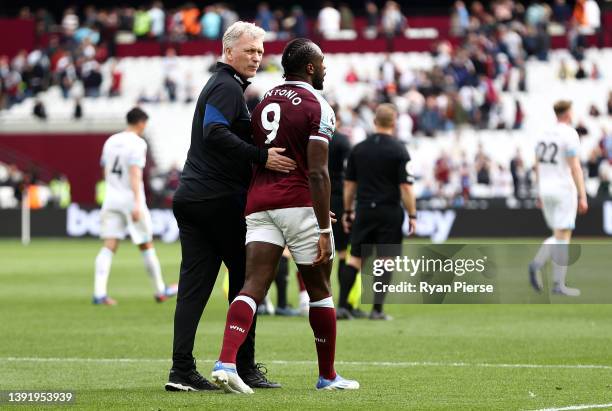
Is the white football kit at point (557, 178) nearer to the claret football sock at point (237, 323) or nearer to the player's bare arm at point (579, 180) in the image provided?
the player's bare arm at point (579, 180)

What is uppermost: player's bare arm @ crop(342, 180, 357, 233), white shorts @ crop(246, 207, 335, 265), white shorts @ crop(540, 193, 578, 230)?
white shorts @ crop(246, 207, 335, 265)

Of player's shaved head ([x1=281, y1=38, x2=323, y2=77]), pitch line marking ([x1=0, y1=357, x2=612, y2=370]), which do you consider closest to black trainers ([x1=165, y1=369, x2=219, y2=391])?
pitch line marking ([x1=0, y1=357, x2=612, y2=370])

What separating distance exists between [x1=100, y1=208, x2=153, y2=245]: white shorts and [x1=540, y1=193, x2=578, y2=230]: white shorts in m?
5.14

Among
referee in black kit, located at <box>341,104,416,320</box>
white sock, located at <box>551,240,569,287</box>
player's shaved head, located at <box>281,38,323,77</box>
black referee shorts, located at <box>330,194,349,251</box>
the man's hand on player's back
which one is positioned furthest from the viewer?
→ white sock, located at <box>551,240,569,287</box>

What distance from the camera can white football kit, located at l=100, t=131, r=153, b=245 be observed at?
1706 centimetres

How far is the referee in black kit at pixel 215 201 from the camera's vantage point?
29.8ft

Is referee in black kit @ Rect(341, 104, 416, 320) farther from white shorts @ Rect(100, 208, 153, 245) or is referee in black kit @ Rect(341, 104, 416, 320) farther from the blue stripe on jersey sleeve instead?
the blue stripe on jersey sleeve

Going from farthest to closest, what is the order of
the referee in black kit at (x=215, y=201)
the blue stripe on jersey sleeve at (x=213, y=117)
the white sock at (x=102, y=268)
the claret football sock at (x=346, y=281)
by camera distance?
the white sock at (x=102, y=268) < the claret football sock at (x=346, y=281) < the referee in black kit at (x=215, y=201) < the blue stripe on jersey sleeve at (x=213, y=117)

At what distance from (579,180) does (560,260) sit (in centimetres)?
107

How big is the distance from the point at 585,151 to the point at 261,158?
105 ft

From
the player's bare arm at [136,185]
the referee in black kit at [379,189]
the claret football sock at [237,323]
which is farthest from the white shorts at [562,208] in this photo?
the claret football sock at [237,323]

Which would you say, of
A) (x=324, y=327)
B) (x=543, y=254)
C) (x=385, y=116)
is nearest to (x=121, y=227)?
(x=385, y=116)

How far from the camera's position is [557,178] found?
17.7 metres

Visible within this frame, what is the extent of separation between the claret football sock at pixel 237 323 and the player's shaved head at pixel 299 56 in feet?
4.91
